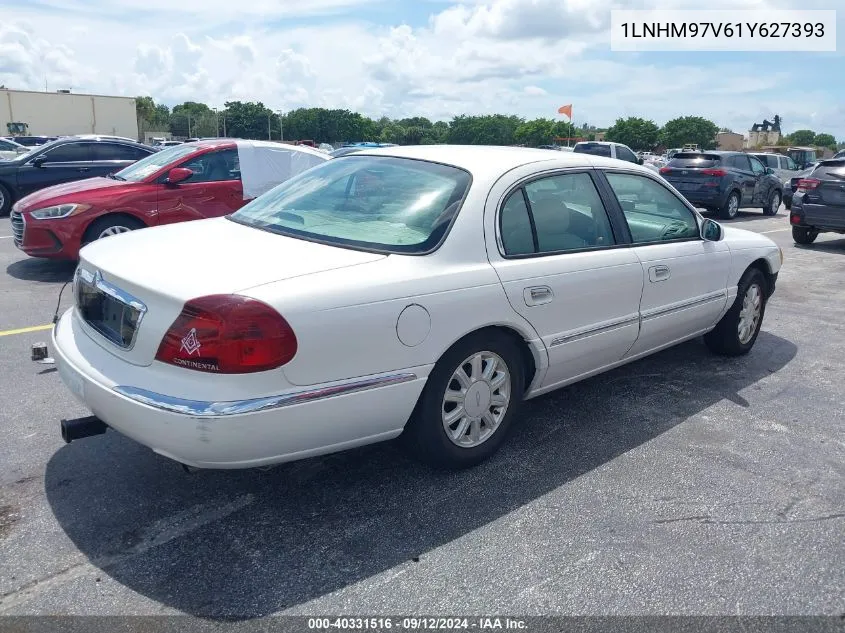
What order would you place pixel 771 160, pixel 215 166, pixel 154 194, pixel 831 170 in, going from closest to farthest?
1. pixel 154 194
2. pixel 215 166
3. pixel 831 170
4. pixel 771 160

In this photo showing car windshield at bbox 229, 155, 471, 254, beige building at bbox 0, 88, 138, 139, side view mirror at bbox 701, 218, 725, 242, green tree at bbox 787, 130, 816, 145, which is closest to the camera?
car windshield at bbox 229, 155, 471, 254

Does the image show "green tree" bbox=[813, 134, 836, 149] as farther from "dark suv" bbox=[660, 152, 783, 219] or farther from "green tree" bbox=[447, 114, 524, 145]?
"dark suv" bbox=[660, 152, 783, 219]

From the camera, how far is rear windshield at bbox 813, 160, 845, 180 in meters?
12.3

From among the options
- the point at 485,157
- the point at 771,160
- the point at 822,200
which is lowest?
the point at 822,200

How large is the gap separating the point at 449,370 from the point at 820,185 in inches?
448

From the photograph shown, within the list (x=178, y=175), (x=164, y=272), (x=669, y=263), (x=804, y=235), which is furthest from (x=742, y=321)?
(x=804, y=235)

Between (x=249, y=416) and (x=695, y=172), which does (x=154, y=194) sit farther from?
(x=695, y=172)

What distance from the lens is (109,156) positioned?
12242 millimetres

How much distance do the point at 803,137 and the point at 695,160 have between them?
363 ft

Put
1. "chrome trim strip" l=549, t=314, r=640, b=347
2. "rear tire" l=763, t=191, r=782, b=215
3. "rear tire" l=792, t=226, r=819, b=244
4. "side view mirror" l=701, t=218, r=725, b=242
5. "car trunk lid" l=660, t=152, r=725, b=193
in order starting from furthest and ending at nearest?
"rear tire" l=763, t=191, r=782, b=215 → "car trunk lid" l=660, t=152, r=725, b=193 → "rear tire" l=792, t=226, r=819, b=244 → "side view mirror" l=701, t=218, r=725, b=242 → "chrome trim strip" l=549, t=314, r=640, b=347

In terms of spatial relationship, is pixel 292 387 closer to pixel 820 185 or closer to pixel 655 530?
pixel 655 530

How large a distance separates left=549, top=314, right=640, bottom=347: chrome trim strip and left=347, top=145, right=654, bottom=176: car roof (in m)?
0.92

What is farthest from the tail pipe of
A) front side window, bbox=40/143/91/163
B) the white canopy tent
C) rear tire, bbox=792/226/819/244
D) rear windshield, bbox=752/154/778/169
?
rear windshield, bbox=752/154/778/169

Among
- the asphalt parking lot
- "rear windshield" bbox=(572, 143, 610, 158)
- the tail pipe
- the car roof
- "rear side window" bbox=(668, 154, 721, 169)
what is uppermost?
"rear windshield" bbox=(572, 143, 610, 158)
